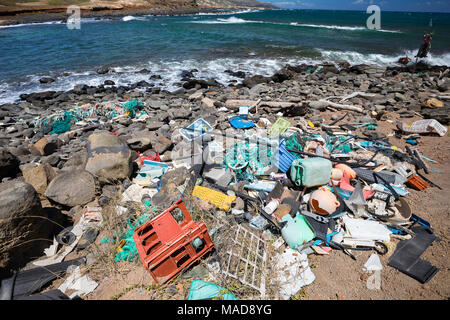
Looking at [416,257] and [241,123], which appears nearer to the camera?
[416,257]

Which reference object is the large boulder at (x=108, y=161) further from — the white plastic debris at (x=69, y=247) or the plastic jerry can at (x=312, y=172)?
the plastic jerry can at (x=312, y=172)

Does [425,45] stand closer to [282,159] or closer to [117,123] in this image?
[282,159]

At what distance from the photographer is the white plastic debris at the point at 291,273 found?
2.80 metres

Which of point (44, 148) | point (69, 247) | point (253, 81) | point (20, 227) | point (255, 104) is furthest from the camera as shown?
point (253, 81)

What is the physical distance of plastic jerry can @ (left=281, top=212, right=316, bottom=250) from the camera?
3301 millimetres

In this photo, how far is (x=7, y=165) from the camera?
4820 millimetres

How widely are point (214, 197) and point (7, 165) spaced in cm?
487

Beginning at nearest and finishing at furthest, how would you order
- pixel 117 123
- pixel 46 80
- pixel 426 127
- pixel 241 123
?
pixel 426 127
pixel 241 123
pixel 117 123
pixel 46 80

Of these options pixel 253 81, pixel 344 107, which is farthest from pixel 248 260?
pixel 253 81

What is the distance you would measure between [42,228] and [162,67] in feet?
49.3

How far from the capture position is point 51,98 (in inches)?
421

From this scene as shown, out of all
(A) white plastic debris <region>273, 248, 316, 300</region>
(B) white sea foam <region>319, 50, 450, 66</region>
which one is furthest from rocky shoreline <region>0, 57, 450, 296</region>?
(B) white sea foam <region>319, 50, 450, 66</region>
